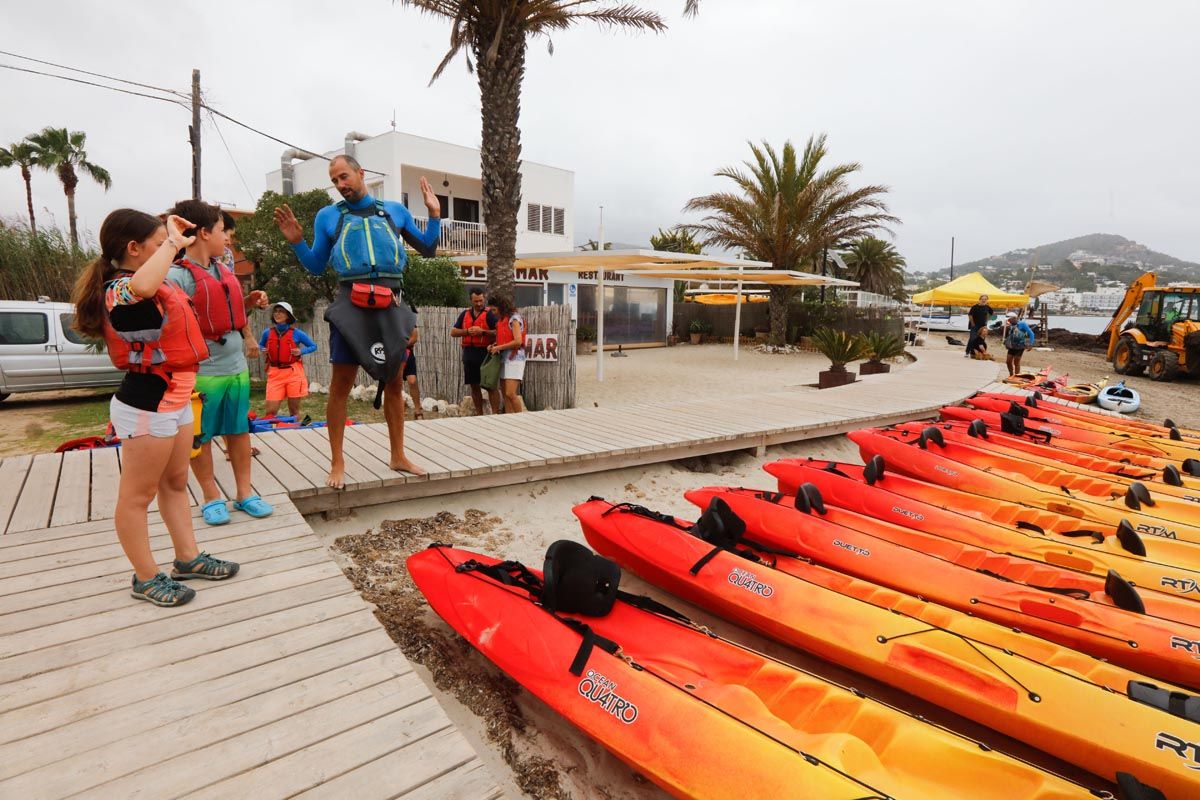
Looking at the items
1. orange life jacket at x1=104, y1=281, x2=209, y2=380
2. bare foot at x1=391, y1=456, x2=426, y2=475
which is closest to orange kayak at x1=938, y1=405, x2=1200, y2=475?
bare foot at x1=391, y1=456, x2=426, y2=475

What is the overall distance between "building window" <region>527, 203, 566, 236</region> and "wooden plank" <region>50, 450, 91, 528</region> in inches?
846

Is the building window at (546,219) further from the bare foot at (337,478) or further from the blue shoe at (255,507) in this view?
the blue shoe at (255,507)

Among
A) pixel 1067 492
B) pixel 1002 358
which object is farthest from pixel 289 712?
pixel 1002 358

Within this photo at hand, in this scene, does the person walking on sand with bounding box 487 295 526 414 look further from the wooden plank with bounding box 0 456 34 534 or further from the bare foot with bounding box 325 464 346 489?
the wooden plank with bounding box 0 456 34 534

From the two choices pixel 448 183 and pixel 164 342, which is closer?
pixel 164 342

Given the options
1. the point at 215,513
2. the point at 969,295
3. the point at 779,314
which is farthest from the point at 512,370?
the point at 969,295

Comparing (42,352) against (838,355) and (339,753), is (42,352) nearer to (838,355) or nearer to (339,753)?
(339,753)

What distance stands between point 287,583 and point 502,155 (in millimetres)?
8385

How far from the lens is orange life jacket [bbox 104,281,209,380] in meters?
2.18

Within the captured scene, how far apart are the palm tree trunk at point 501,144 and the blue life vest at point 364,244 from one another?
5.75m

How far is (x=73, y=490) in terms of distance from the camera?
3668 mm

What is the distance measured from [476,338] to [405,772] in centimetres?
662

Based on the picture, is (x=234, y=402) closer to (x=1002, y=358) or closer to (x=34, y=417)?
(x=34, y=417)

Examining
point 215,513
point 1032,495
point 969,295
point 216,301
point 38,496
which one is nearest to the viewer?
point 216,301
